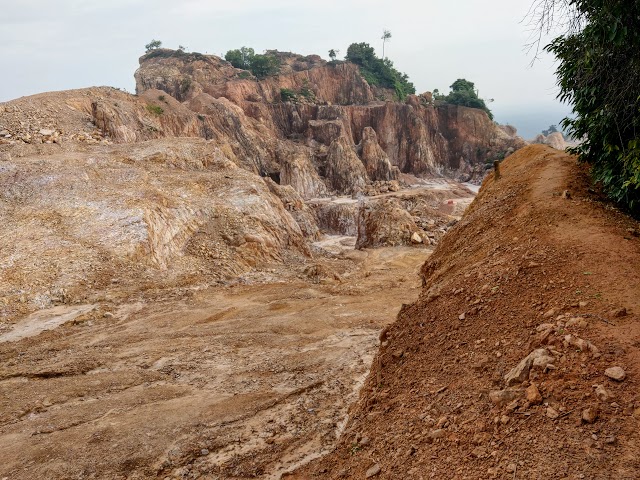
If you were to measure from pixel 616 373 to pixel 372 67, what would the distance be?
62365 mm

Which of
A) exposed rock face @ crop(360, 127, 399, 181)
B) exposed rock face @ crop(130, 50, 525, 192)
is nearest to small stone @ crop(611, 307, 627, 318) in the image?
exposed rock face @ crop(130, 50, 525, 192)

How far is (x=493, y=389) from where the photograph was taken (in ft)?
9.75

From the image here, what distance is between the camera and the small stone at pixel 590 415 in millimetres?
2395

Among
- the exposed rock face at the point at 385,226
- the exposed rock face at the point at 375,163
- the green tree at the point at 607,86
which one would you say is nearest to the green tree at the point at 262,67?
the exposed rock face at the point at 375,163

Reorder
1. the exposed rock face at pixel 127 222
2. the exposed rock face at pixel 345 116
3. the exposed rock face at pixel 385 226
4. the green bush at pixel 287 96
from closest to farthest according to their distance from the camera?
the exposed rock face at pixel 127 222, the exposed rock face at pixel 385 226, the exposed rock face at pixel 345 116, the green bush at pixel 287 96

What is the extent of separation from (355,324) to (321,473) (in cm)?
563

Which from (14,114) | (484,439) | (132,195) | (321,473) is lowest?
(321,473)

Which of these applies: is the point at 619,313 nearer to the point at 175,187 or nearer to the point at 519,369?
the point at 519,369

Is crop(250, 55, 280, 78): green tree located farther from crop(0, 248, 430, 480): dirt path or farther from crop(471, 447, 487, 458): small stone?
crop(471, 447, 487, 458): small stone

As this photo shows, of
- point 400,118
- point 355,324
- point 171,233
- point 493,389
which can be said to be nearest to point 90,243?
point 171,233

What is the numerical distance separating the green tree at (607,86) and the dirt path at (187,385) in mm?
4591

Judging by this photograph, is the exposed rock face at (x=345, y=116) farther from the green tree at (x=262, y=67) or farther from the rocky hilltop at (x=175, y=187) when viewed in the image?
the green tree at (x=262, y=67)

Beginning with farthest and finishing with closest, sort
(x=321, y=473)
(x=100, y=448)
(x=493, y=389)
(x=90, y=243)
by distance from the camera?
(x=90, y=243), (x=100, y=448), (x=321, y=473), (x=493, y=389)

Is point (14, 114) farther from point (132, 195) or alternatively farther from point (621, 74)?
point (621, 74)
